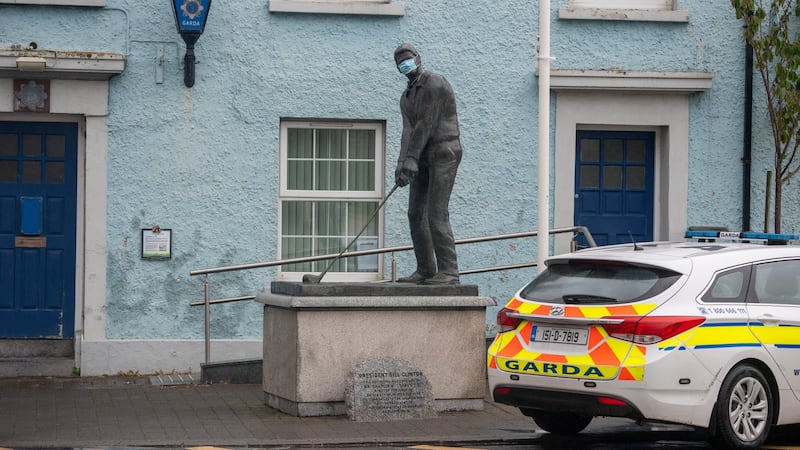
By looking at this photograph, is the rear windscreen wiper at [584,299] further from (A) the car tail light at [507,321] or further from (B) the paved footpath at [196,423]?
(B) the paved footpath at [196,423]

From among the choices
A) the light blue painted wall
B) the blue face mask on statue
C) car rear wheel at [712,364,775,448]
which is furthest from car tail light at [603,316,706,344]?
the light blue painted wall

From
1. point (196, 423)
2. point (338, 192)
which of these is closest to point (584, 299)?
point (196, 423)

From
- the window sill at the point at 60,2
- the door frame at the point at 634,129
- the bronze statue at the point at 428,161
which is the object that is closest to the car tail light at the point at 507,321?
the bronze statue at the point at 428,161

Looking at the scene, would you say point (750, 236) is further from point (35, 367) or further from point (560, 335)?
point (35, 367)

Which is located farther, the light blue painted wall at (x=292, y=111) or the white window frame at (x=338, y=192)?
the white window frame at (x=338, y=192)

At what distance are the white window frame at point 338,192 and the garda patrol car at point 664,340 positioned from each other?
16.9ft

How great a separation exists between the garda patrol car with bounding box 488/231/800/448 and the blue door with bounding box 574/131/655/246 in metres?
5.49

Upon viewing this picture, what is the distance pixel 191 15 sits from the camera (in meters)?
13.7

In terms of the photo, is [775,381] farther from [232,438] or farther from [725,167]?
[725,167]

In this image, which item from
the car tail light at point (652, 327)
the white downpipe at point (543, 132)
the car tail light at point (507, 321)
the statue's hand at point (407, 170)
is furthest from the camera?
the white downpipe at point (543, 132)

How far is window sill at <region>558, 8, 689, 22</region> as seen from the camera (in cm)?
1468

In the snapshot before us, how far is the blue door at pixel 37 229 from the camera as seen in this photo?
1415 centimetres

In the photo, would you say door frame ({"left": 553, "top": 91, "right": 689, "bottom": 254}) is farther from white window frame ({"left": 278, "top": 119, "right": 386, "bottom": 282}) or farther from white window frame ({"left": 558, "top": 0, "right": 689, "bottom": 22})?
white window frame ({"left": 278, "top": 119, "right": 386, "bottom": 282})

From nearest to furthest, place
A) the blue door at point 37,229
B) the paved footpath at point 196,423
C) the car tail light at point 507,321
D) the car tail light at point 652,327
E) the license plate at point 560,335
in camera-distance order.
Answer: the car tail light at point 652,327 → the license plate at point 560,335 → the car tail light at point 507,321 → the paved footpath at point 196,423 → the blue door at point 37,229
